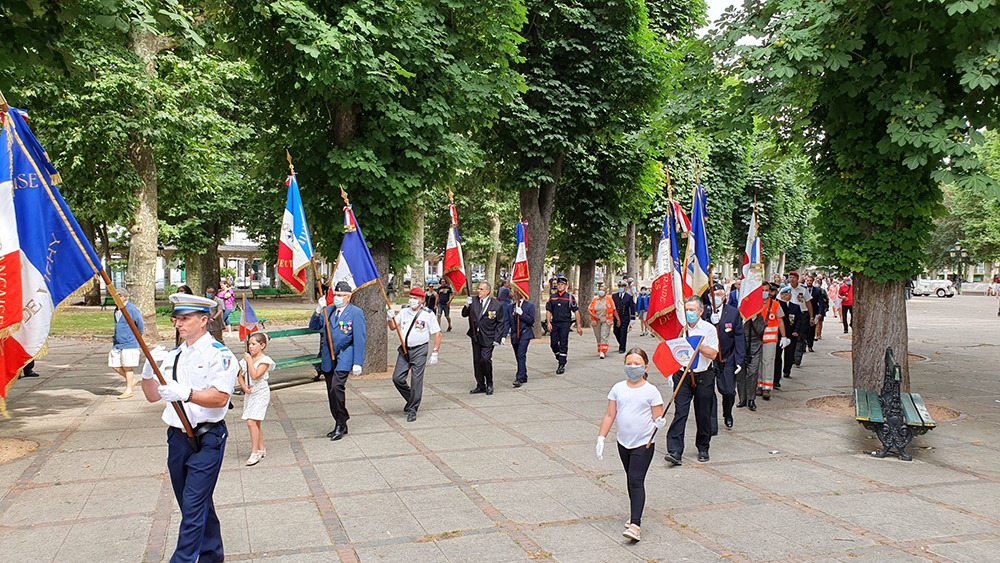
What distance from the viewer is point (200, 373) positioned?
15.2 feet

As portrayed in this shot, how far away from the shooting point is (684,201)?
32.6 meters

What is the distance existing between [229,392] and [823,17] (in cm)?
838

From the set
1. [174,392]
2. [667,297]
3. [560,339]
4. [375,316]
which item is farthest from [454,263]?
[174,392]

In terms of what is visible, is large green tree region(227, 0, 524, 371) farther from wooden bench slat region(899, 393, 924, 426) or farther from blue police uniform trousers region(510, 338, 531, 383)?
wooden bench slat region(899, 393, 924, 426)

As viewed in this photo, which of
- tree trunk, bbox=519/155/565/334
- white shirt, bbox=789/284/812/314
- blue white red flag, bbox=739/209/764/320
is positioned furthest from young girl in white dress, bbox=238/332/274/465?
tree trunk, bbox=519/155/565/334

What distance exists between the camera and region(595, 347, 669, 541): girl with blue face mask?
18.3 feet

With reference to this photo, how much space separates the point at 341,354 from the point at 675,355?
13.5 ft

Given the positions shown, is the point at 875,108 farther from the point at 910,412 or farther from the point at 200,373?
the point at 200,373

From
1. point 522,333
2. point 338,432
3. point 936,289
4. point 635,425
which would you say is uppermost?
point 936,289

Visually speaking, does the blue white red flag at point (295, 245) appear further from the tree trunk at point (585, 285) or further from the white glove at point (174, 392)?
the tree trunk at point (585, 285)

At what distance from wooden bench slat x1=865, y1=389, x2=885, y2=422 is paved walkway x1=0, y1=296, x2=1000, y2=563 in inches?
17.5

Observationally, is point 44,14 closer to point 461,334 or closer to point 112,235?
point 461,334

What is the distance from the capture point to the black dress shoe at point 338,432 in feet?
29.0

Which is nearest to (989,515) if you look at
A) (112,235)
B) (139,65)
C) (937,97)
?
(937,97)
